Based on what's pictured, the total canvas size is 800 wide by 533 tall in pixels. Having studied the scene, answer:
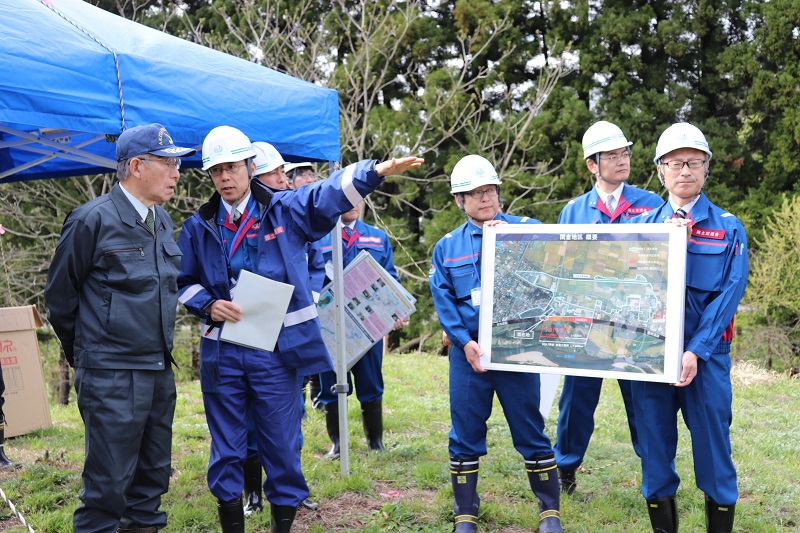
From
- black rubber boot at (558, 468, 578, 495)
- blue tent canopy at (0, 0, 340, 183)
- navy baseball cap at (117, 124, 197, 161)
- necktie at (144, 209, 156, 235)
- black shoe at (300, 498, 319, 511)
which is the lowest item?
black shoe at (300, 498, 319, 511)

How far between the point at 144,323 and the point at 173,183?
722 millimetres

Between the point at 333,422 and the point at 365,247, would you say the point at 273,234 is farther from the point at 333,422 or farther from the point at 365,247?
the point at 333,422

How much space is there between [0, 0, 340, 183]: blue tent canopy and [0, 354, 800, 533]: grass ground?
224 centimetres

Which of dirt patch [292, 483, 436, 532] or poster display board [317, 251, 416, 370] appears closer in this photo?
dirt patch [292, 483, 436, 532]

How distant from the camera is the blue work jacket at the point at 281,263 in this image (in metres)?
3.89

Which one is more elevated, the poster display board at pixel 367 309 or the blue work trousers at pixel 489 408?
the poster display board at pixel 367 309

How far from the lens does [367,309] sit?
18.2 ft

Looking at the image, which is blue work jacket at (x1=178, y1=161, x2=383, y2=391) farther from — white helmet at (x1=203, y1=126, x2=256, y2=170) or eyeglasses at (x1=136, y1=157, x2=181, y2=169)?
eyeglasses at (x1=136, y1=157, x2=181, y2=169)

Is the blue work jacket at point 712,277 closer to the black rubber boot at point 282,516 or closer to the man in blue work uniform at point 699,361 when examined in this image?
the man in blue work uniform at point 699,361

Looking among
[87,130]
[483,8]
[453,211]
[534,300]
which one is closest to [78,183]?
[453,211]

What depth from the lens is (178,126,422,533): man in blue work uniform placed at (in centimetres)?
384

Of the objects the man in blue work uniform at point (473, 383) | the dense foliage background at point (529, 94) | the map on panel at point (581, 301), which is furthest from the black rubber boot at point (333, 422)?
the dense foliage background at point (529, 94)

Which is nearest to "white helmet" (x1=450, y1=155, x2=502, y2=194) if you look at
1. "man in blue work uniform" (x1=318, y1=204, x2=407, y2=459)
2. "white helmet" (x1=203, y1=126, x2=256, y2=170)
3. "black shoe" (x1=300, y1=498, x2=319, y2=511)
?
"white helmet" (x1=203, y1=126, x2=256, y2=170)

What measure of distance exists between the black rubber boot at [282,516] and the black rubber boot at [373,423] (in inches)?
79.9
